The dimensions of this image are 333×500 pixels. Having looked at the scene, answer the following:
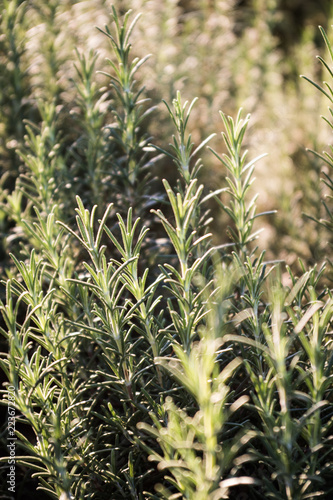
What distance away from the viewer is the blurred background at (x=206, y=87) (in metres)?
1.15

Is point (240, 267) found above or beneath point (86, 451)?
above

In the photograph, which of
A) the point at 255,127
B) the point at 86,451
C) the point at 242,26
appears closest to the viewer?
the point at 86,451

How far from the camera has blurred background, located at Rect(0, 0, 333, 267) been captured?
1148 mm

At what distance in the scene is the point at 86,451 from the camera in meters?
0.61

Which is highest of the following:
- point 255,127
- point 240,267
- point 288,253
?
point 240,267

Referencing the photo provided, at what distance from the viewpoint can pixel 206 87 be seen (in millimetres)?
1536

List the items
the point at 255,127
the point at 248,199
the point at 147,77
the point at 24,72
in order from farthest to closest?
the point at 255,127
the point at 147,77
the point at 248,199
the point at 24,72

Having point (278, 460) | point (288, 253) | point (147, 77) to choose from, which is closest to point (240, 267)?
point (278, 460)

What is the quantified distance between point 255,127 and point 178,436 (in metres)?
1.31

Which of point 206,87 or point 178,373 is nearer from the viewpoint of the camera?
point 178,373

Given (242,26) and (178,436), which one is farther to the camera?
(242,26)

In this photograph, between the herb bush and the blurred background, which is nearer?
the herb bush

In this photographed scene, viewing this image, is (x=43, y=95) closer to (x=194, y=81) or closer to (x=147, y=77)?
(x=147, y=77)

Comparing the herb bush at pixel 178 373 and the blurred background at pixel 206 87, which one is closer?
the herb bush at pixel 178 373
